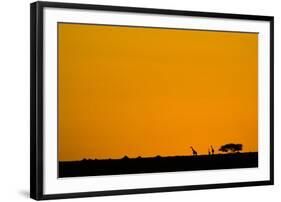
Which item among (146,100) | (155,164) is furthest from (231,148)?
(146,100)

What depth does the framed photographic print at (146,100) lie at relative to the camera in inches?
177

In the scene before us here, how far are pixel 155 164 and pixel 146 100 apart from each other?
0.43m

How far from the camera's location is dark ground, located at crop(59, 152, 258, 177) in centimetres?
459

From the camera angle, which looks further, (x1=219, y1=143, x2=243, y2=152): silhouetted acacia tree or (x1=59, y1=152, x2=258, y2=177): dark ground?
(x1=219, y1=143, x2=243, y2=152): silhouetted acacia tree

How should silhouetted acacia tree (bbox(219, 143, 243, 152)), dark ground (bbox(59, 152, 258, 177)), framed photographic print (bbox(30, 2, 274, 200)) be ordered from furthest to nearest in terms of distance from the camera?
silhouetted acacia tree (bbox(219, 143, 243, 152))
dark ground (bbox(59, 152, 258, 177))
framed photographic print (bbox(30, 2, 274, 200))

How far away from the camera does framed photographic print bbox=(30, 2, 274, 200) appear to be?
4.48 meters

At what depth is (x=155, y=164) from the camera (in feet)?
15.9

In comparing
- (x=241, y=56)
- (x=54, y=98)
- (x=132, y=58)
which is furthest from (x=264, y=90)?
(x=54, y=98)

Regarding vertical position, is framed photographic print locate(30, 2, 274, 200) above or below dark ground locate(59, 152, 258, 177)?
above

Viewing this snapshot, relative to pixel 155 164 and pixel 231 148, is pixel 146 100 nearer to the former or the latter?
pixel 155 164

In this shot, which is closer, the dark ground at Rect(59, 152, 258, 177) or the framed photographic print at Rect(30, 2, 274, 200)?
the framed photographic print at Rect(30, 2, 274, 200)

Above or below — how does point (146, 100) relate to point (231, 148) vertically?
above

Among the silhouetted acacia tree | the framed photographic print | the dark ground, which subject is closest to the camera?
the framed photographic print

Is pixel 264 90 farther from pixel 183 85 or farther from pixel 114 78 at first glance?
pixel 114 78
